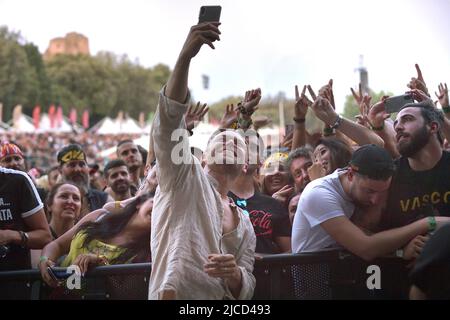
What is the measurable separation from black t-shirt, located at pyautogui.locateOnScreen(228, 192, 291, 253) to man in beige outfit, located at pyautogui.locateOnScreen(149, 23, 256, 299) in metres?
1.00

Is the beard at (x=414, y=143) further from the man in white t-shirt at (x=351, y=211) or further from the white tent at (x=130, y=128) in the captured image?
the white tent at (x=130, y=128)

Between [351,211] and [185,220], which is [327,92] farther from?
[185,220]

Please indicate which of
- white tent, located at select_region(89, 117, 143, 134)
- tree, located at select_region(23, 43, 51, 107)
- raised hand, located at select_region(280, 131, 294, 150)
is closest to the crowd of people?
raised hand, located at select_region(280, 131, 294, 150)

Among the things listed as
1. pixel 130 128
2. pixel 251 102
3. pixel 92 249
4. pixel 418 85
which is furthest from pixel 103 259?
pixel 130 128

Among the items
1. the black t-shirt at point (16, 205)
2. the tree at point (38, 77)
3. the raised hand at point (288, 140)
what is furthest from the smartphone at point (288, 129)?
the tree at point (38, 77)

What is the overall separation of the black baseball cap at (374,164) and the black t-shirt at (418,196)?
24 centimetres

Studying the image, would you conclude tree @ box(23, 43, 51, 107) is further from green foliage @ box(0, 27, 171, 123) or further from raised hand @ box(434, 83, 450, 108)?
raised hand @ box(434, 83, 450, 108)

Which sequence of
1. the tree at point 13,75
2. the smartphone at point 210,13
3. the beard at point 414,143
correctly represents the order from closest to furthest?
the smartphone at point 210,13 → the beard at point 414,143 → the tree at point 13,75

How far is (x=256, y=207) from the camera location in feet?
15.7

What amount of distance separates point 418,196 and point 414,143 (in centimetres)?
32

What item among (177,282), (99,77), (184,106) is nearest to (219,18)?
(184,106)

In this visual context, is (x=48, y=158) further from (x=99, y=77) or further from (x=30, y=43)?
(x=99, y=77)

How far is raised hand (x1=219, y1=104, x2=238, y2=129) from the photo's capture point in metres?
5.62

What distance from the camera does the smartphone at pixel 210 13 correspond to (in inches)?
127
